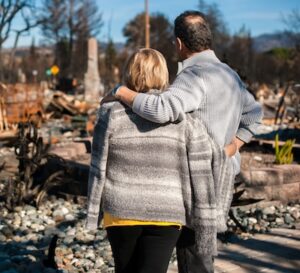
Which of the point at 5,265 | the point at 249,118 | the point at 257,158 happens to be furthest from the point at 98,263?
the point at 257,158

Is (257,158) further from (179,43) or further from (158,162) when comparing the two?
(158,162)

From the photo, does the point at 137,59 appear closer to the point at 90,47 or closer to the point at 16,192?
the point at 16,192

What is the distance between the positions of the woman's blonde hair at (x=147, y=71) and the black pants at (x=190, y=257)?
622 mm

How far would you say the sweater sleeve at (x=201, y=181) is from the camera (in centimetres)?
239

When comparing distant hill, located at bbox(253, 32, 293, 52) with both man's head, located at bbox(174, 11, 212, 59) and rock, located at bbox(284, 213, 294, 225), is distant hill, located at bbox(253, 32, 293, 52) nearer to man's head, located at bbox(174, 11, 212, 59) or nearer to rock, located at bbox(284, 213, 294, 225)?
rock, located at bbox(284, 213, 294, 225)

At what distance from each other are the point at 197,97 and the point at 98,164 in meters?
0.48

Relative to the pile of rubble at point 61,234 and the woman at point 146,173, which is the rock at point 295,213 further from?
the woman at point 146,173

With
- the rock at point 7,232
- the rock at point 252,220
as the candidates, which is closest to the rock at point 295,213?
the rock at point 252,220

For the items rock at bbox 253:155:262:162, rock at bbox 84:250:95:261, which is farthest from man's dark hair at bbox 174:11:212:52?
rock at bbox 253:155:262:162

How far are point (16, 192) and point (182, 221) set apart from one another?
3.80 m

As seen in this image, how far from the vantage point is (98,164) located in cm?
244

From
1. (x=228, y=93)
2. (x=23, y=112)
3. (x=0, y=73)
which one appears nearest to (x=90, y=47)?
(x=23, y=112)

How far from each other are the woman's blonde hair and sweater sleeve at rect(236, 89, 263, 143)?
47 cm

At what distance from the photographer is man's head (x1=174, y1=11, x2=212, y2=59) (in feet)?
8.32
